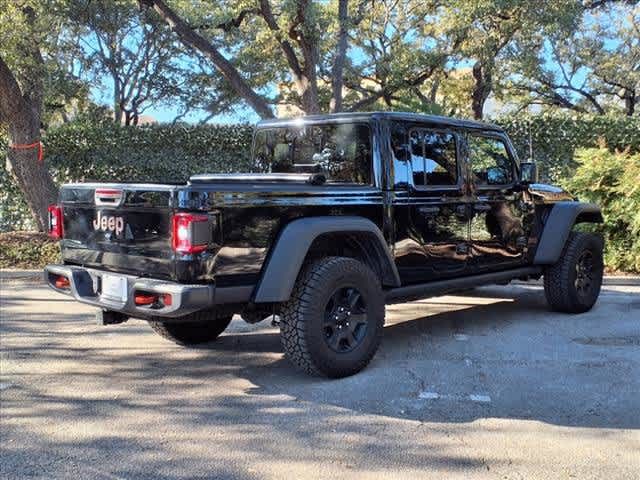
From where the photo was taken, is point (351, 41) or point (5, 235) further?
point (351, 41)

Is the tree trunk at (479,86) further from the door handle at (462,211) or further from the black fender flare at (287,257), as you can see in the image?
the black fender flare at (287,257)

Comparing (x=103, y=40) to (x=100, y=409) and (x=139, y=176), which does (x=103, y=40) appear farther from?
(x=100, y=409)

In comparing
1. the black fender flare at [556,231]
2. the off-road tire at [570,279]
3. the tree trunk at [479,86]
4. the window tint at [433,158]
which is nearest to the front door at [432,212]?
the window tint at [433,158]

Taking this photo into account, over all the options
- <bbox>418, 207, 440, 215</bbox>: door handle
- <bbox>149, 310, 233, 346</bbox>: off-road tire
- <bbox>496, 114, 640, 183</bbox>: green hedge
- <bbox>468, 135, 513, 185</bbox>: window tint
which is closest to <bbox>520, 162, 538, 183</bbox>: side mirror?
<bbox>468, 135, 513, 185</bbox>: window tint

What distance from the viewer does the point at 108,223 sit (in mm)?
4469

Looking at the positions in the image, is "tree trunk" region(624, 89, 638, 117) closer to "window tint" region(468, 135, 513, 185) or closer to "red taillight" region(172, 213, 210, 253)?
"window tint" region(468, 135, 513, 185)

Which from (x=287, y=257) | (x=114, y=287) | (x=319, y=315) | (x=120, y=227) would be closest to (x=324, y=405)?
(x=319, y=315)

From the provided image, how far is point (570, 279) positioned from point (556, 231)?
0.53 metres

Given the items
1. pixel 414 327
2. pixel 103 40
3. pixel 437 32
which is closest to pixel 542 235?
pixel 414 327

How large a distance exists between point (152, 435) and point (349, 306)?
164 centimetres

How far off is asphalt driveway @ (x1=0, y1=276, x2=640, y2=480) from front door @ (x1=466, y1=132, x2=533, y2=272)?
2.41 feet

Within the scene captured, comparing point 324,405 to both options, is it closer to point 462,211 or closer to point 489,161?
point 462,211

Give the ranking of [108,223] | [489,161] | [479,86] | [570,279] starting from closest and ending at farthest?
[108,223] → [489,161] → [570,279] → [479,86]

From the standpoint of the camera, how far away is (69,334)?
6145 millimetres
